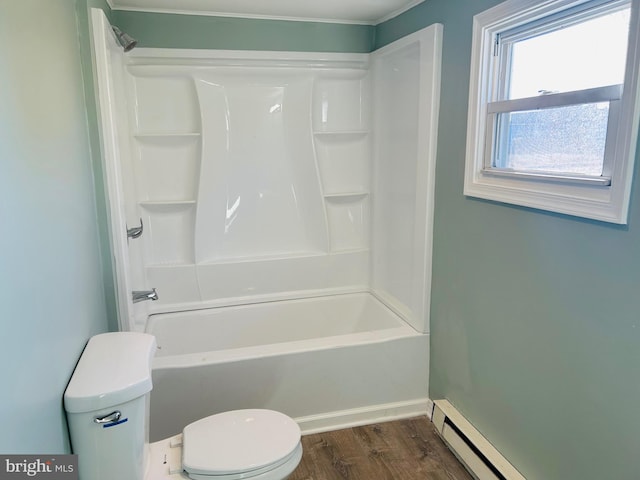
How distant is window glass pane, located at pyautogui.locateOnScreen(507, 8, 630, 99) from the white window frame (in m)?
0.06

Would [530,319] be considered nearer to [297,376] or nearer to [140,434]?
[297,376]

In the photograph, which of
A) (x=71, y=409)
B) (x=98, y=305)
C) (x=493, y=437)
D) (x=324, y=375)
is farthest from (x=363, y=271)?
(x=71, y=409)

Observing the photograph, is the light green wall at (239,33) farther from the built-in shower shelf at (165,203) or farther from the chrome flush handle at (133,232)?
the chrome flush handle at (133,232)

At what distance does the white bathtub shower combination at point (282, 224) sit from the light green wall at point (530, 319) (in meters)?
0.15

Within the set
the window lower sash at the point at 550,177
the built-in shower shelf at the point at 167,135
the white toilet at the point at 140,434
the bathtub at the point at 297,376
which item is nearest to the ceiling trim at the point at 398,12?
the window lower sash at the point at 550,177

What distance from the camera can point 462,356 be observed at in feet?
7.05

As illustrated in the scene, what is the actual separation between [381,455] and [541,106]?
169 cm

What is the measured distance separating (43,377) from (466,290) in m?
1.69

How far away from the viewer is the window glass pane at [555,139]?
1.44 meters

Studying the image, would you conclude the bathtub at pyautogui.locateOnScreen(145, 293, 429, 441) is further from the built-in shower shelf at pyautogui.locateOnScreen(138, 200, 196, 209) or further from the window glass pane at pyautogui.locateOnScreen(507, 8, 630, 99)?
the window glass pane at pyautogui.locateOnScreen(507, 8, 630, 99)

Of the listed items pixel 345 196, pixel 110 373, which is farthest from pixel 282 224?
pixel 110 373

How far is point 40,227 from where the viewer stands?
118 centimetres

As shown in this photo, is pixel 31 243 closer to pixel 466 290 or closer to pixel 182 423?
pixel 182 423

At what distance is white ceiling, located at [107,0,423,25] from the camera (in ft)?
7.70
